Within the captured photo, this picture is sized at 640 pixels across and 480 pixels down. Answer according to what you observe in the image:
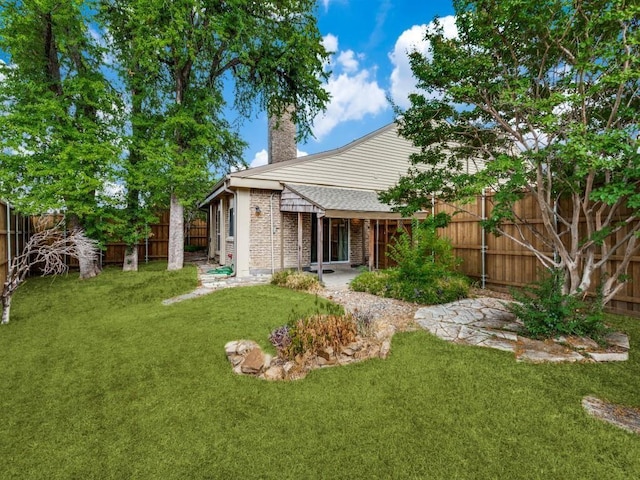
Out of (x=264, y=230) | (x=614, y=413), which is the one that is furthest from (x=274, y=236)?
(x=614, y=413)

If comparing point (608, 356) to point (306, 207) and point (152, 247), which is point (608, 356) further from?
point (152, 247)

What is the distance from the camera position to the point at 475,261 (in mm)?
8539

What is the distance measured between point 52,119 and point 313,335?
11.0m

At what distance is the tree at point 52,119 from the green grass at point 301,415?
6262mm

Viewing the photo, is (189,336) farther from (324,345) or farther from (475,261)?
(475,261)

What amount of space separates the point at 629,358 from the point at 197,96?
13566mm

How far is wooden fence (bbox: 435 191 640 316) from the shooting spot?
19.3ft

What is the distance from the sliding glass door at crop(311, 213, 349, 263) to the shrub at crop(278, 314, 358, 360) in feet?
25.4

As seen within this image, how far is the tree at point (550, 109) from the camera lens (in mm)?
4195

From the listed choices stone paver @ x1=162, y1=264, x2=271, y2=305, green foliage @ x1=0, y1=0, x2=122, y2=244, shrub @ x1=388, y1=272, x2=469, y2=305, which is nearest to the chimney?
green foliage @ x1=0, y1=0, x2=122, y2=244

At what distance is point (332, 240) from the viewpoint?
12672 mm

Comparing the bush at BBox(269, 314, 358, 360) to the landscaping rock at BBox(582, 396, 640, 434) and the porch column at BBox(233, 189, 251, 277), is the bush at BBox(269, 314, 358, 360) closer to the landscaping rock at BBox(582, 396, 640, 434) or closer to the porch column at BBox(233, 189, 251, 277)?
the landscaping rock at BBox(582, 396, 640, 434)

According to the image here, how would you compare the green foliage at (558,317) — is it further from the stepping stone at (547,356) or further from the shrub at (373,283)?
the shrub at (373,283)

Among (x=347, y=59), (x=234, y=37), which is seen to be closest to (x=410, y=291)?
(x=234, y=37)
